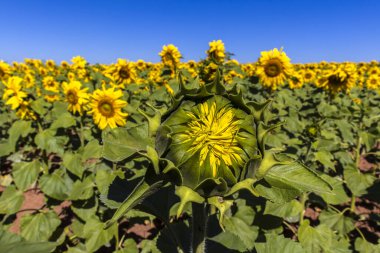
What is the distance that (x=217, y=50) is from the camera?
5785 mm

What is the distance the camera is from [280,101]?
784cm

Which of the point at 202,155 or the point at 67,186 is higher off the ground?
the point at 202,155

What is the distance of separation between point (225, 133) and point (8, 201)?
417 centimetres

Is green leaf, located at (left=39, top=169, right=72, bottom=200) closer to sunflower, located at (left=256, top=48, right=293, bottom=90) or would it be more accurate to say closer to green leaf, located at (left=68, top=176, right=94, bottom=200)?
green leaf, located at (left=68, top=176, right=94, bottom=200)

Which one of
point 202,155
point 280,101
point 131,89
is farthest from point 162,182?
point 280,101

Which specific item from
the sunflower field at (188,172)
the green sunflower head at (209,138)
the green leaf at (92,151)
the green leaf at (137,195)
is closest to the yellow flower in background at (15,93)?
the sunflower field at (188,172)

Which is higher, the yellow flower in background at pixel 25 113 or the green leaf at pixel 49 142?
the yellow flower in background at pixel 25 113

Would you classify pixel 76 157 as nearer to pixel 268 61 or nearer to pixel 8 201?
pixel 8 201

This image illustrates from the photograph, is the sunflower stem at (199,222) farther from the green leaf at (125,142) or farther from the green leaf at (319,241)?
the green leaf at (319,241)

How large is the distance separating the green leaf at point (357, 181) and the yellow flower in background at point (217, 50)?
8.91 ft

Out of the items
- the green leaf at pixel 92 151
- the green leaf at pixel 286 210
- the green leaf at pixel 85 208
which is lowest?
the green leaf at pixel 85 208

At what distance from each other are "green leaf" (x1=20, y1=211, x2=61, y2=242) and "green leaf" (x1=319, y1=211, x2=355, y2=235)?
134 inches

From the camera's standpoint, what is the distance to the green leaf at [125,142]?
112 cm

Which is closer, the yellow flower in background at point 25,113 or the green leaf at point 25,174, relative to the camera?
the green leaf at point 25,174
